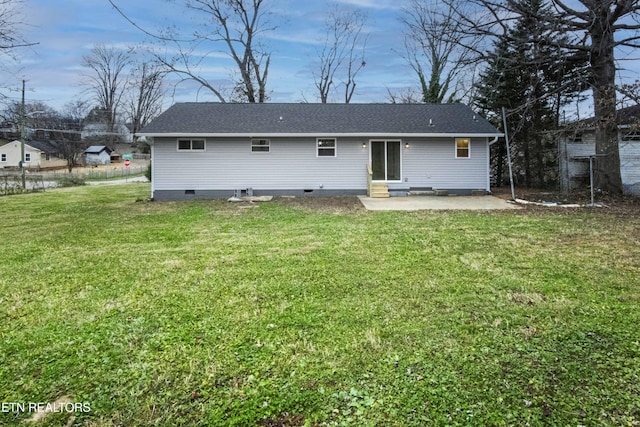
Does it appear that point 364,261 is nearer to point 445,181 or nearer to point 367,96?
point 445,181

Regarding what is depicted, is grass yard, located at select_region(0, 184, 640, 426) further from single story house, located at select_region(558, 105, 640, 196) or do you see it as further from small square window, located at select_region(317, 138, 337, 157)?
single story house, located at select_region(558, 105, 640, 196)

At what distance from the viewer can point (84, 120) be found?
46.8 metres

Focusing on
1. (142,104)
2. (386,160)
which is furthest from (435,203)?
(142,104)

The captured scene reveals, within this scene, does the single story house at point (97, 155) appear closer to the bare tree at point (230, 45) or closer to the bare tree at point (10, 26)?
the bare tree at point (230, 45)

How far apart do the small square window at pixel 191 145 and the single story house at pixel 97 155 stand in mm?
47513

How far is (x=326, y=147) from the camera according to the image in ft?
48.8

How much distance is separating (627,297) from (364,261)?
3030 millimetres

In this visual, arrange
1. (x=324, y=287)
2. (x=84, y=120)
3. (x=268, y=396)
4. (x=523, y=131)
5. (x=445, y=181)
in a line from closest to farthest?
(x=268, y=396), (x=324, y=287), (x=445, y=181), (x=523, y=131), (x=84, y=120)

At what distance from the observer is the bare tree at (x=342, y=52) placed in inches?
1101

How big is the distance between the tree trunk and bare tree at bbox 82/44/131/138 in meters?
44.2

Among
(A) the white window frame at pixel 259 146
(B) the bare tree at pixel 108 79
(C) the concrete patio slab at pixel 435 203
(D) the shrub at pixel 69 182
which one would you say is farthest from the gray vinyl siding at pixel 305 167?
(B) the bare tree at pixel 108 79

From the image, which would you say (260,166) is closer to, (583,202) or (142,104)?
(583,202)

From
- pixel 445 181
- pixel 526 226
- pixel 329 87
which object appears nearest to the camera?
pixel 526 226

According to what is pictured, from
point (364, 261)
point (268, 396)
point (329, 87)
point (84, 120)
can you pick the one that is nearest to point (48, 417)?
point (268, 396)
